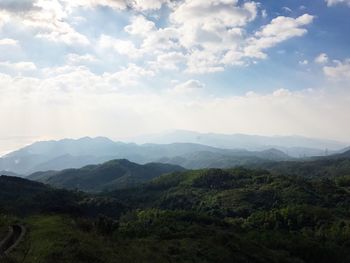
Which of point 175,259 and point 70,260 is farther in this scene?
point 175,259

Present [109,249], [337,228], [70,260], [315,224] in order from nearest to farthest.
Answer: [70,260]
[109,249]
[337,228]
[315,224]

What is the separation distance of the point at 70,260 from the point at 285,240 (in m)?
76.6

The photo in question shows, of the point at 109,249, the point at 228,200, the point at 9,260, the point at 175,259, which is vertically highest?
the point at 9,260

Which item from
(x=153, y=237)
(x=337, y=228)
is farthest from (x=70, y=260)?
(x=337, y=228)

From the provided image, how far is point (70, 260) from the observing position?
107ft

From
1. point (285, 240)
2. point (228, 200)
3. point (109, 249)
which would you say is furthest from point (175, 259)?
point (228, 200)

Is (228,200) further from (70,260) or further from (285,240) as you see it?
(70,260)

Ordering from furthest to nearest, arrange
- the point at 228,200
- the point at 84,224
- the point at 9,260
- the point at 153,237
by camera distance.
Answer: the point at 228,200, the point at 153,237, the point at 84,224, the point at 9,260

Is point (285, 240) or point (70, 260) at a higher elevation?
point (70, 260)

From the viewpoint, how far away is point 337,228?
128 meters

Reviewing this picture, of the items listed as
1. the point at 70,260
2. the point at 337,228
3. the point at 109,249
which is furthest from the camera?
the point at 337,228

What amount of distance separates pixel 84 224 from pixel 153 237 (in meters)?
19.1

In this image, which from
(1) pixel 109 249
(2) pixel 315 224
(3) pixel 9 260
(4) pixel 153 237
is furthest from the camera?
(2) pixel 315 224

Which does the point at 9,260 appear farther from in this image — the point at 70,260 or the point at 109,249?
the point at 109,249
